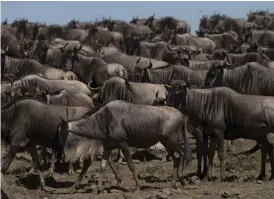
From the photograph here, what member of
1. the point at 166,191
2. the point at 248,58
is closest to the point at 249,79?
the point at 248,58

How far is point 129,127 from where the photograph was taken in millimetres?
9539

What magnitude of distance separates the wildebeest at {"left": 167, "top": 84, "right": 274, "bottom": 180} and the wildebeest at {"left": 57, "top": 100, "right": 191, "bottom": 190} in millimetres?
930

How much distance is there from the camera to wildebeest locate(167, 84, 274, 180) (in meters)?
10.1

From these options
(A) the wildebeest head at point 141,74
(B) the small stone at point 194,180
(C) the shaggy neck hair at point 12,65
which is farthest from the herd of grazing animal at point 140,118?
(C) the shaggy neck hair at point 12,65

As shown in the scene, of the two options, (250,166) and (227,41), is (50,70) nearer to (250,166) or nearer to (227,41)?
(250,166)

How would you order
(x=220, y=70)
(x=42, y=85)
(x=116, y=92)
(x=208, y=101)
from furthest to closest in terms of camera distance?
1. (x=42, y=85)
2. (x=220, y=70)
3. (x=116, y=92)
4. (x=208, y=101)

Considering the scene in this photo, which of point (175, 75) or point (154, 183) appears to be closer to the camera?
point (154, 183)

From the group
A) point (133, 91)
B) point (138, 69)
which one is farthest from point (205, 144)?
point (138, 69)

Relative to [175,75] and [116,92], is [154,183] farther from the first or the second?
[175,75]

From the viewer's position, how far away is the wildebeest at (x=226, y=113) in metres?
10.1

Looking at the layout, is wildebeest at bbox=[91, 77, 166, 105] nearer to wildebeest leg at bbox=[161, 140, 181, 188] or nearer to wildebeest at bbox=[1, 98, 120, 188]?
wildebeest at bbox=[1, 98, 120, 188]

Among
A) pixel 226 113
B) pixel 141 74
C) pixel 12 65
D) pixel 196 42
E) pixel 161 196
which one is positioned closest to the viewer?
pixel 161 196

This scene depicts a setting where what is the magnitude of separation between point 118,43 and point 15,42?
550cm

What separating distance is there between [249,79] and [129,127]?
192 inches
